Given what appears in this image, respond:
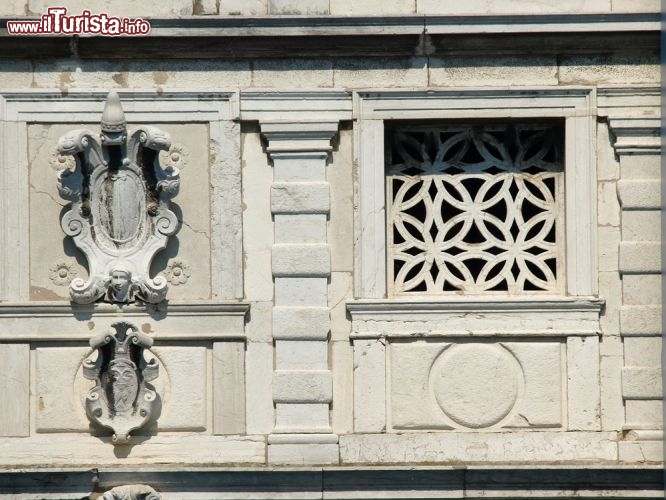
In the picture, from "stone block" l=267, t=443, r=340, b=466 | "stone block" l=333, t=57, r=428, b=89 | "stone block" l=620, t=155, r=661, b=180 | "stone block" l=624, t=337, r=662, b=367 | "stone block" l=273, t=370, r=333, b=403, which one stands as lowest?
"stone block" l=267, t=443, r=340, b=466

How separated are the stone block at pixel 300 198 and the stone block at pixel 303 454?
1.54 m

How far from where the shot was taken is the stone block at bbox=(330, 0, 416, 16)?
1054cm

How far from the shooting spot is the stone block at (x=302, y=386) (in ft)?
34.2

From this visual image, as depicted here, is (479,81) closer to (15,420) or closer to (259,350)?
(259,350)

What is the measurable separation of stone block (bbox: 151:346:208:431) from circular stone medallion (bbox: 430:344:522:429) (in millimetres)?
1521

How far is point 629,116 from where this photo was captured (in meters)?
10.5

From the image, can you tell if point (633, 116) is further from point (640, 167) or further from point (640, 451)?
point (640, 451)

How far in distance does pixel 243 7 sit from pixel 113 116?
3.72 ft

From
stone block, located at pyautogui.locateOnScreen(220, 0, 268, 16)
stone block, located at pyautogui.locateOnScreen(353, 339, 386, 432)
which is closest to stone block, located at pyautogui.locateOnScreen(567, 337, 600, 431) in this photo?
stone block, located at pyautogui.locateOnScreen(353, 339, 386, 432)

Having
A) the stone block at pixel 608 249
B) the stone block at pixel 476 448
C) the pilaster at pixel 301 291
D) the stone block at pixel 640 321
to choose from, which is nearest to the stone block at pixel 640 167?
the stone block at pixel 608 249

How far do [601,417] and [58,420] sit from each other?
3580 millimetres

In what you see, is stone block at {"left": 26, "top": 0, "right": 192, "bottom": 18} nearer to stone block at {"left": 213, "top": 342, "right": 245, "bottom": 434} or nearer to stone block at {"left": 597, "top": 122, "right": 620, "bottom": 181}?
stone block at {"left": 213, "top": 342, "right": 245, "bottom": 434}

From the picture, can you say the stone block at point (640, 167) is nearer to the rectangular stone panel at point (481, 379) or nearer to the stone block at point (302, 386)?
the rectangular stone panel at point (481, 379)

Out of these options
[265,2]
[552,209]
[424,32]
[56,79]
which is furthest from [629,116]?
[56,79]
